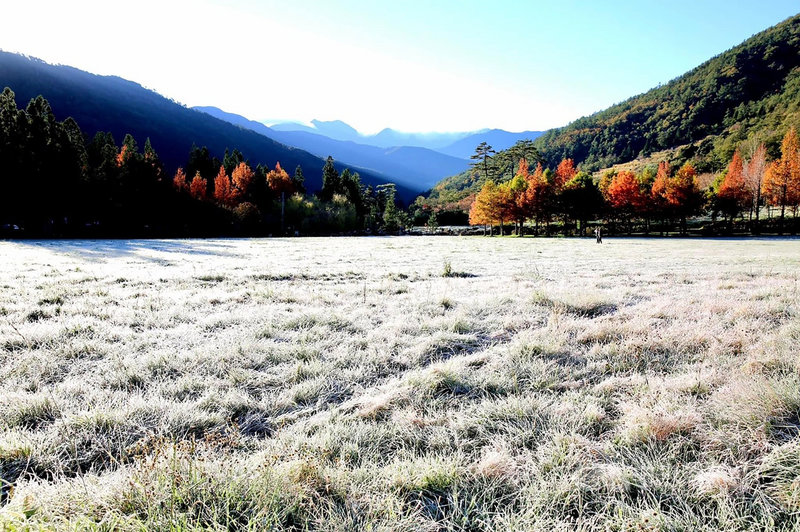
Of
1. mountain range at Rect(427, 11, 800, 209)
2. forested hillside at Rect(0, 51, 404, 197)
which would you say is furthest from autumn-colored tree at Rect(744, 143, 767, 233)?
forested hillside at Rect(0, 51, 404, 197)

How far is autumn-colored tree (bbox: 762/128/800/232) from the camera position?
48.0 meters

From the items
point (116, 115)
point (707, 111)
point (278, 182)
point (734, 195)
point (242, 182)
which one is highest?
point (116, 115)

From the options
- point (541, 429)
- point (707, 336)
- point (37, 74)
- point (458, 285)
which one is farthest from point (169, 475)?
point (37, 74)

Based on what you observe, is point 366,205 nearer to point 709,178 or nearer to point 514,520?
point 709,178

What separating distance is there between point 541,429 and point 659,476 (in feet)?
2.26

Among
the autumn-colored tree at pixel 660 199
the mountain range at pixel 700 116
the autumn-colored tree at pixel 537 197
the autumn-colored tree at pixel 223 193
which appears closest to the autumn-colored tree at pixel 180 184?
the autumn-colored tree at pixel 223 193

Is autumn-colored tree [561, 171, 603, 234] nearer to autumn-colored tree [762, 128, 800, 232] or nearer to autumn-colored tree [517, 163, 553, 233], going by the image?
autumn-colored tree [517, 163, 553, 233]

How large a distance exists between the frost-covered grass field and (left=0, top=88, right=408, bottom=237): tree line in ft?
156

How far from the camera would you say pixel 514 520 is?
1671 mm

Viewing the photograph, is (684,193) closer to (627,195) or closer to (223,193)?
(627,195)

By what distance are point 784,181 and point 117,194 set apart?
90.9 meters

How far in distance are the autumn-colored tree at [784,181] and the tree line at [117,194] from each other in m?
Result: 63.9

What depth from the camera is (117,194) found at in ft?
150

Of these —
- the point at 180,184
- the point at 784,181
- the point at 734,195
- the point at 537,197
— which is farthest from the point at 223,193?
the point at 784,181
